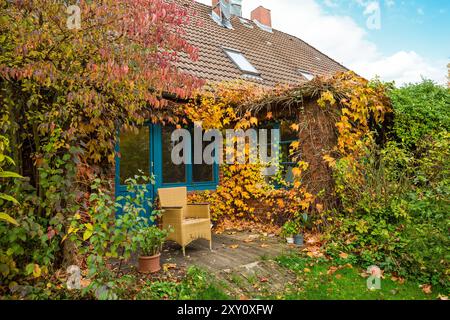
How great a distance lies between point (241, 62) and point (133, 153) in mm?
4875

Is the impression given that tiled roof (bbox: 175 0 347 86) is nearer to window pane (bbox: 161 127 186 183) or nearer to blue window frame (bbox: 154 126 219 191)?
window pane (bbox: 161 127 186 183)

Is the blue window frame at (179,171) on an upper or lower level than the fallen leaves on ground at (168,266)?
upper

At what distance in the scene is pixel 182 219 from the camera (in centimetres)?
474

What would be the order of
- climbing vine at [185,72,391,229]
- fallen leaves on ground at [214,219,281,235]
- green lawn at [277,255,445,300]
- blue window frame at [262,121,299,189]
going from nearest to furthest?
green lawn at [277,255,445,300]
climbing vine at [185,72,391,229]
fallen leaves on ground at [214,219,281,235]
blue window frame at [262,121,299,189]

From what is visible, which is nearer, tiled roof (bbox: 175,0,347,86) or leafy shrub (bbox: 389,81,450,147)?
leafy shrub (bbox: 389,81,450,147)

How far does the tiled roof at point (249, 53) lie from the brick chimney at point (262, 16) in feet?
1.84

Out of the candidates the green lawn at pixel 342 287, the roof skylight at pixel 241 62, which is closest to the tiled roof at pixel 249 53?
the roof skylight at pixel 241 62

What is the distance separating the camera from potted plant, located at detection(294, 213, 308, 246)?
5254 millimetres

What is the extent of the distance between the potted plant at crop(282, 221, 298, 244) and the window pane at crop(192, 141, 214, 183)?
2289 millimetres

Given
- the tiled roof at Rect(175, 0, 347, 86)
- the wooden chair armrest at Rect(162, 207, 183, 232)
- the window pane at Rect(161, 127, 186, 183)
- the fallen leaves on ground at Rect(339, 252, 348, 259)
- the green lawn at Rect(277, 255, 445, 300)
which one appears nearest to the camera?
the green lawn at Rect(277, 255, 445, 300)

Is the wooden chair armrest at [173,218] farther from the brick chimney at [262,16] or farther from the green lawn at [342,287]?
the brick chimney at [262,16]

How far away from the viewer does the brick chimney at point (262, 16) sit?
14.4m

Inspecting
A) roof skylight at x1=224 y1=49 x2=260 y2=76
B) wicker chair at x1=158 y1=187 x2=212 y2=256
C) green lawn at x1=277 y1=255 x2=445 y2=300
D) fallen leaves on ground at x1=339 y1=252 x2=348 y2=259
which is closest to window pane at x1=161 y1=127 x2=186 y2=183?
wicker chair at x1=158 y1=187 x2=212 y2=256

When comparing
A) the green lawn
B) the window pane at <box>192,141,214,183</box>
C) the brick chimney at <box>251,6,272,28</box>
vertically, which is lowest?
the green lawn
